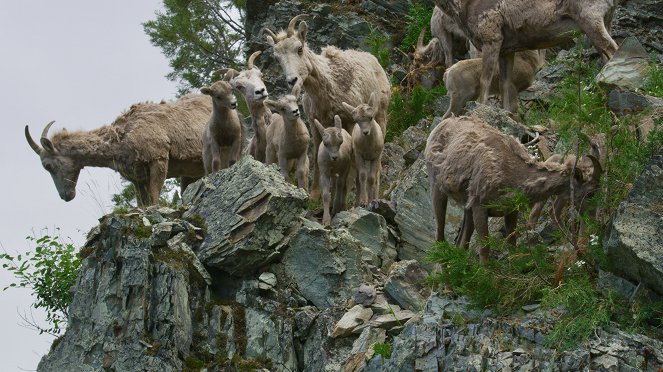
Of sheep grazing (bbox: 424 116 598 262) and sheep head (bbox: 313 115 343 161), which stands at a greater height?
sheep head (bbox: 313 115 343 161)

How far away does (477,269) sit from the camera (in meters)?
12.6

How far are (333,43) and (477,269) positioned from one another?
39.0 feet

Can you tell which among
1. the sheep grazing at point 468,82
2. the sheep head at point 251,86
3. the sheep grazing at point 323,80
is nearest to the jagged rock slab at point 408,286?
the sheep grazing at point 323,80

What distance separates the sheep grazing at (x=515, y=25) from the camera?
17.8 metres

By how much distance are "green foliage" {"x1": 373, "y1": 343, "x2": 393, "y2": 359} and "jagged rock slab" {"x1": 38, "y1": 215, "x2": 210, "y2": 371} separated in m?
2.58

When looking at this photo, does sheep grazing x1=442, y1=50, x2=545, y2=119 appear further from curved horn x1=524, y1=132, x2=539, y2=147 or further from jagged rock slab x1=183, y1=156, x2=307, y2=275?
jagged rock slab x1=183, y1=156, x2=307, y2=275

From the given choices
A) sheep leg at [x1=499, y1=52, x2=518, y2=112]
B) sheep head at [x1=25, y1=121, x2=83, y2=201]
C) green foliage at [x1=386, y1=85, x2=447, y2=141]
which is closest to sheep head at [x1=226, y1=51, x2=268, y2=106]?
sheep head at [x1=25, y1=121, x2=83, y2=201]

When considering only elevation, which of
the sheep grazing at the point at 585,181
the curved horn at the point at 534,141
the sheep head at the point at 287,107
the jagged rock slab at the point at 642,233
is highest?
the sheep head at the point at 287,107

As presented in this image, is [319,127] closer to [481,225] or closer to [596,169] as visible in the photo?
[481,225]

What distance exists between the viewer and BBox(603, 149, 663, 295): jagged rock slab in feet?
38.5

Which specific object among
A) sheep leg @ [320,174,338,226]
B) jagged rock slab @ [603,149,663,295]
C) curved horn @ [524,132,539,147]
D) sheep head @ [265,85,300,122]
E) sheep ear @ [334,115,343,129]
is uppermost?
sheep head @ [265,85,300,122]

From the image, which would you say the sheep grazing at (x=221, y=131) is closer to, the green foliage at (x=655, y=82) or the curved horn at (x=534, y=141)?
the curved horn at (x=534, y=141)

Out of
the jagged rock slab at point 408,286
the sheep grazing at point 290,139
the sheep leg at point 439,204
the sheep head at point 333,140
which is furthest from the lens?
the sheep grazing at point 290,139

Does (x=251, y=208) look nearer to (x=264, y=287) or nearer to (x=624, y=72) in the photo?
(x=264, y=287)
